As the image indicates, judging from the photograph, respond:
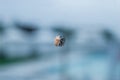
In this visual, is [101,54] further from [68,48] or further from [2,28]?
[2,28]

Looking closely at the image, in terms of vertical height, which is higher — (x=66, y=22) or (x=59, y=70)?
(x=66, y=22)

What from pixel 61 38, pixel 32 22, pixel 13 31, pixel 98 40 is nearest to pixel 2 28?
pixel 13 31

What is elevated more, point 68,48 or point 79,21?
point 79,21

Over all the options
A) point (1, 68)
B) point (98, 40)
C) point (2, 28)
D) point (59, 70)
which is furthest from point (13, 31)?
point (98, 40)

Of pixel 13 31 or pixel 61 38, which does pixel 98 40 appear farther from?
pixel 13 31

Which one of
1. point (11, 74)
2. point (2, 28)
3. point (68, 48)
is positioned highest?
point (2, 28)
